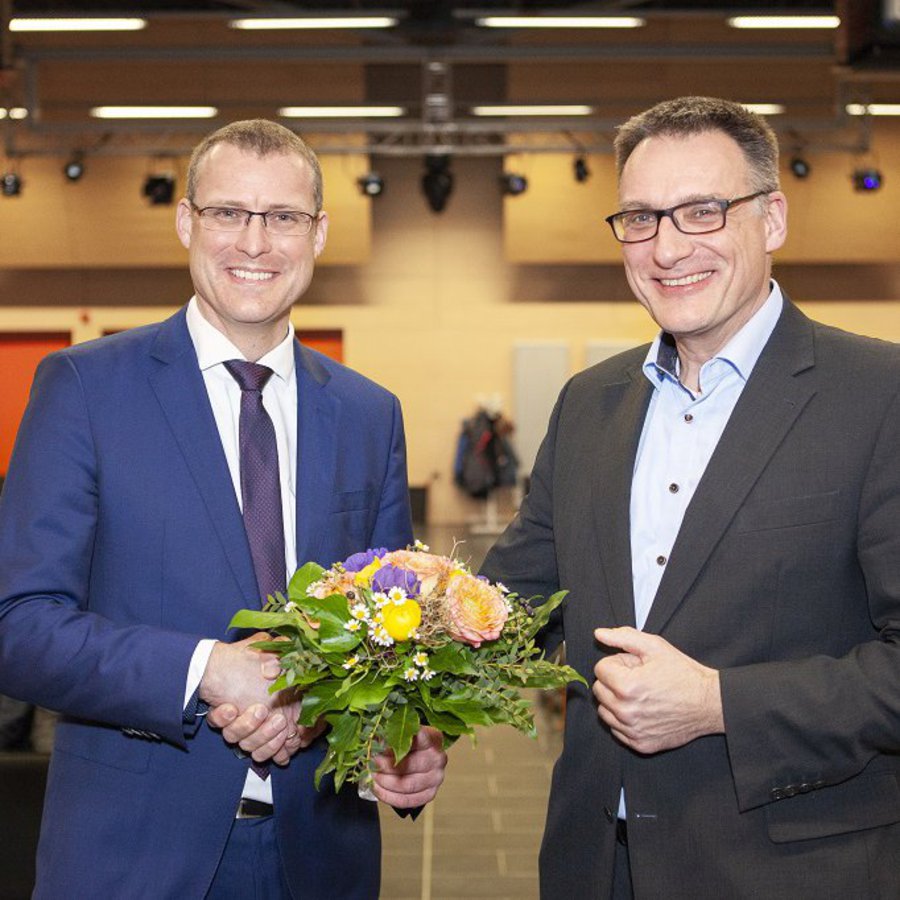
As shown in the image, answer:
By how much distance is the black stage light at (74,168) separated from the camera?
13598 mm

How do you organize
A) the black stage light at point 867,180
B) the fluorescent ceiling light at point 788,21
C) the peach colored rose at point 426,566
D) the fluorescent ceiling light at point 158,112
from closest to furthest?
1. the peach colored rose at point 426,566
2. the fluorescent ceiling light at point 788,21
3. the fluorescent ceiling light at point 158,112
4. the black stage light at point 867,180

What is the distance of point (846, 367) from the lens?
2.32m

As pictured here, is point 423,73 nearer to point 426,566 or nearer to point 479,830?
point 479,830

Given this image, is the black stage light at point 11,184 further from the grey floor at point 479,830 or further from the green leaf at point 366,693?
the green leaf at point 366,693

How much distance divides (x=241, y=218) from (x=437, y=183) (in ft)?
37.5

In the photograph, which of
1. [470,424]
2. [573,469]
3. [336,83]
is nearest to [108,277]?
[336,83]

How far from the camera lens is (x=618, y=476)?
248 cm

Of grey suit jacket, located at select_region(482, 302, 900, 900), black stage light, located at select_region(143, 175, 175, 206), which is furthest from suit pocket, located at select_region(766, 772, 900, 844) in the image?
black stage light, located at select_region(143, 175, 175, 206)

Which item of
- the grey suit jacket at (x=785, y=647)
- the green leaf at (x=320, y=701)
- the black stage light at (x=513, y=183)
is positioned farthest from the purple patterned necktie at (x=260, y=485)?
the black stage light at (x=513, y=183)

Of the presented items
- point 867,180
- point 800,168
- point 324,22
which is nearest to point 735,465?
point 324,22

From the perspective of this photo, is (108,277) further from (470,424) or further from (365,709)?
(365,709)

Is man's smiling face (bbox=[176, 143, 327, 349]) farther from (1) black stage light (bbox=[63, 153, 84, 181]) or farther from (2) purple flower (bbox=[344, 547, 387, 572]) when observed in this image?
(1) black stage light (bbox=[63, 153, 84, 181])

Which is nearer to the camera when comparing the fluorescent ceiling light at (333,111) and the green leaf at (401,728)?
the green leaf at (401,728)

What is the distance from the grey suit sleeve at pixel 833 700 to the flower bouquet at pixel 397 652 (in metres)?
0.34
